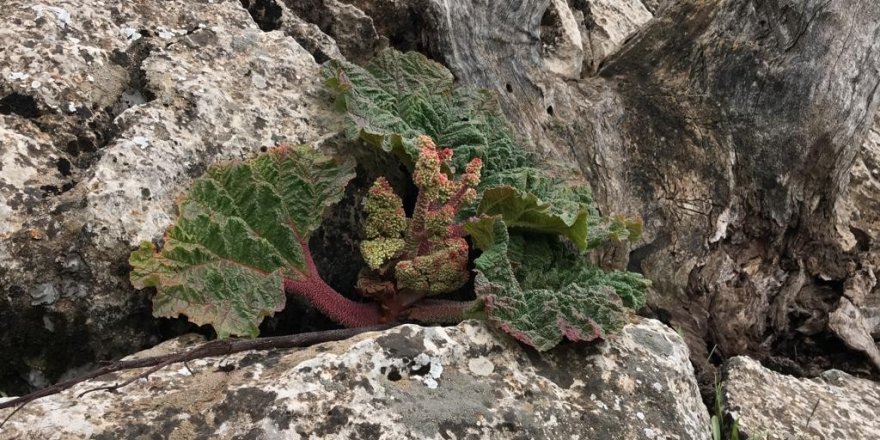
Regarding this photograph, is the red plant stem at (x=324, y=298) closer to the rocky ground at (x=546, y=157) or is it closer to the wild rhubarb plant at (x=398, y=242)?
the wild rhubarb plant at (x=398, y=242)

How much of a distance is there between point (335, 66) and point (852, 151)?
322 cm

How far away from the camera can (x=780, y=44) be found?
416 cm

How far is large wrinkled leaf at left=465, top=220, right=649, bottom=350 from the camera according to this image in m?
2.50

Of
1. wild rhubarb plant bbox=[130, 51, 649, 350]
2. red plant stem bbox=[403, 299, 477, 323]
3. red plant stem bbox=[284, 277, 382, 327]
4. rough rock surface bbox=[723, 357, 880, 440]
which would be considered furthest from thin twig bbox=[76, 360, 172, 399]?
rough rock surface bbox=[723, 357, 880, 440]

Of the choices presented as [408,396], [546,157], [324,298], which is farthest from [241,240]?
[546,157]

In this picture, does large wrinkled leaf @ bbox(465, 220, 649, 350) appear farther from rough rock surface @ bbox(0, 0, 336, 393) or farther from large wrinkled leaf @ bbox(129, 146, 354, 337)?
rough rock surface @ bbox(0, 0, 336, 393)

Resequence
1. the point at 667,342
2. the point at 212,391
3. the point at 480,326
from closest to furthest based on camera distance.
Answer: the point at 212,391, the point at 480,326, the point at 667,342

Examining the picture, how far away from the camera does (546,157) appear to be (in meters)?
3.57

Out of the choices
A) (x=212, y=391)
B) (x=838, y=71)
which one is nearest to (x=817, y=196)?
(x=838, y=71)

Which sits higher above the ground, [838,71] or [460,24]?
[838,71]

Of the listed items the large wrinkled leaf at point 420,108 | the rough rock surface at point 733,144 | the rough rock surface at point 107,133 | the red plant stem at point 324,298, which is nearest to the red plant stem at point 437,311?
the red plant stem at point 324,298

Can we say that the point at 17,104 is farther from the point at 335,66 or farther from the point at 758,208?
the point at 758,208

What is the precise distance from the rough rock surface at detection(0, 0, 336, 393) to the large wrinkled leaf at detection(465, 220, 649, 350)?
994 millimetres

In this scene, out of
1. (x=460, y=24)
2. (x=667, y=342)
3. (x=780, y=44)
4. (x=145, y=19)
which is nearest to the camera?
(x=667, y=342)
